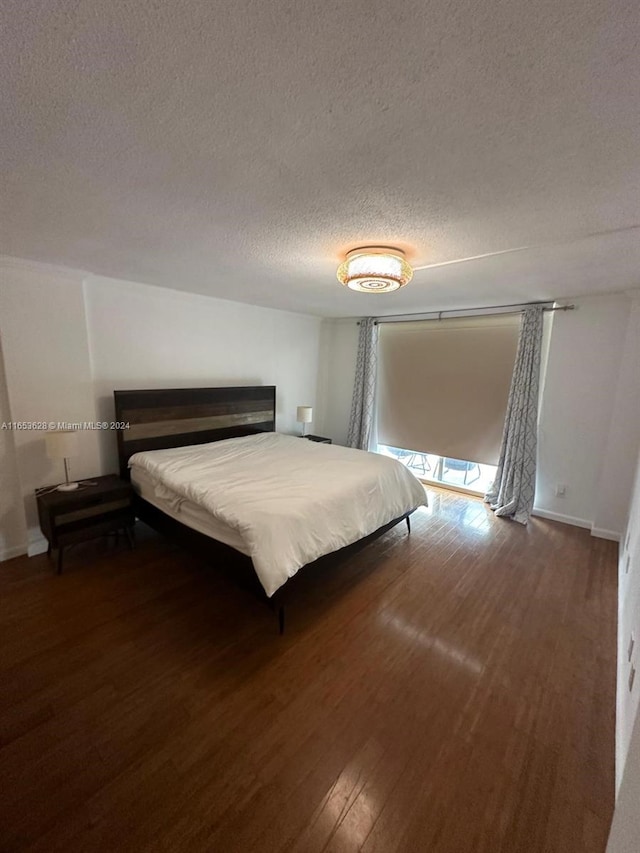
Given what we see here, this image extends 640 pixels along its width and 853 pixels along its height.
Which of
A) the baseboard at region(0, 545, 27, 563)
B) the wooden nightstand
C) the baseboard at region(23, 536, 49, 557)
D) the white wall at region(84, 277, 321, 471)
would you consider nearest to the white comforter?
the wooden nightstand

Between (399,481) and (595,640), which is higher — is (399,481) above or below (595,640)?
above

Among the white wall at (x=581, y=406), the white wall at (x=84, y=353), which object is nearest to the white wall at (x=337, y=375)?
the white wall at (x=84, y=353)

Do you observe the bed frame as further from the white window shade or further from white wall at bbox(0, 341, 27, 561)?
the white window shade

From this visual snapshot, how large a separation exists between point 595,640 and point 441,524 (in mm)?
1566

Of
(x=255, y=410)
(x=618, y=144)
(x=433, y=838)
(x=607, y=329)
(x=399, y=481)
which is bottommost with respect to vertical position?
→ (x=433, y=838)

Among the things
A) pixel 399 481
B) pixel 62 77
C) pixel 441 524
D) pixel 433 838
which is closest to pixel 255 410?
pixel 399 481

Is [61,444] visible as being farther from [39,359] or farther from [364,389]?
[364,389]

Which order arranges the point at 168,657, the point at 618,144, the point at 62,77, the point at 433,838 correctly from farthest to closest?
the point at 168,657 → the point at 433,838 → the point at 618,144 → the point at 62,77

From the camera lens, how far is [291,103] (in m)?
0.93

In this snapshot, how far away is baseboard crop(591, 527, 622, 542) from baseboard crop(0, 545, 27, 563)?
5320mm

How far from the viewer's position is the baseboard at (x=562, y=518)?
3.49 metres

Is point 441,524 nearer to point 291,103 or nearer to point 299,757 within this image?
point 299,757

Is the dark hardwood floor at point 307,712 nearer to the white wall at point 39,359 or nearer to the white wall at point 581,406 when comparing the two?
the white wall at point 39,359

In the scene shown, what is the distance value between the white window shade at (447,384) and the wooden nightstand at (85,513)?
11.8 ft
